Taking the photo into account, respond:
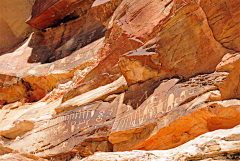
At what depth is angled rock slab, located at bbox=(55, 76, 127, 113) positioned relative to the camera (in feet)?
22.2

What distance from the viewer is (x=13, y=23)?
1589 centimetres

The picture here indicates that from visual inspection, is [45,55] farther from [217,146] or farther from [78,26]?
[217,146]

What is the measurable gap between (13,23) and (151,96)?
14.1m

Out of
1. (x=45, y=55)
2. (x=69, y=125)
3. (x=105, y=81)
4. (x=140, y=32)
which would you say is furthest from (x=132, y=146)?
(x=45, y=55)

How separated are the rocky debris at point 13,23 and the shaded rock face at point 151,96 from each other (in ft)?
23.2

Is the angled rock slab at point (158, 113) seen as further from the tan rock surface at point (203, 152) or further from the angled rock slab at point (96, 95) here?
the tan rock surface at point (203, 152)

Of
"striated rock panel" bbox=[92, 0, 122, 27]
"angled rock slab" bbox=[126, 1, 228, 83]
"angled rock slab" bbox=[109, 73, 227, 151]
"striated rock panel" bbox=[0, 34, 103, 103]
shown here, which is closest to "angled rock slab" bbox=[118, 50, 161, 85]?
"angled rock slab" bbox=[126, 1, 228, 83]

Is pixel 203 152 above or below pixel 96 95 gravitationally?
below

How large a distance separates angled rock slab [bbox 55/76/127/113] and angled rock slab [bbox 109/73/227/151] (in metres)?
1.16

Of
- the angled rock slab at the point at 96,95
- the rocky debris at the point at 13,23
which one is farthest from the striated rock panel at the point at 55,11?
the angled rock slab at the point at 96,95

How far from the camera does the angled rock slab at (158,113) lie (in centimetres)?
441

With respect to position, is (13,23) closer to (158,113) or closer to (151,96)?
(151,96)

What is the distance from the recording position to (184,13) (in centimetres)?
543

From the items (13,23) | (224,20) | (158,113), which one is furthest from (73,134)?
(13,23)
